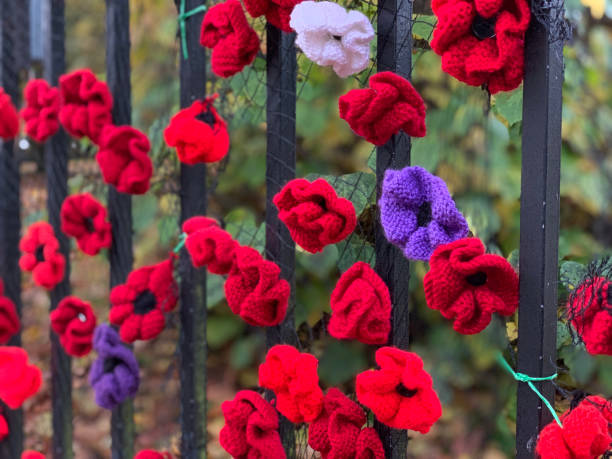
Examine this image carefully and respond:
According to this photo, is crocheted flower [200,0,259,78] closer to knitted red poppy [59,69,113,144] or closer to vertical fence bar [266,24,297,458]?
vertical fence bar [266,24,297,458]

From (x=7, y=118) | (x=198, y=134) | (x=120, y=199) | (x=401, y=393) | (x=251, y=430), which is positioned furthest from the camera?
(x=7, y=118)

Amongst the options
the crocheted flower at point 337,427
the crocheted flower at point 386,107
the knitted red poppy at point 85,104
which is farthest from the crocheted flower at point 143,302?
the crocheted flower at point 386,107

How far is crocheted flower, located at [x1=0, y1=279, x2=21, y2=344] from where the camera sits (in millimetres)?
1170

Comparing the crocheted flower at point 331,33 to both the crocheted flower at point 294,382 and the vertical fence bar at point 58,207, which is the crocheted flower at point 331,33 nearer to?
the crocheted flower at point 294,382

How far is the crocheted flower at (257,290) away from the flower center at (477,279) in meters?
0.24

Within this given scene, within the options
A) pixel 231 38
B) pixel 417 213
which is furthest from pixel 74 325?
pixel 417 213

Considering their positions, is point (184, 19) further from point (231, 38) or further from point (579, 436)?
point (579, 436)

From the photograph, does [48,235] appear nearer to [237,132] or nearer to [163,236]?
[163,236]

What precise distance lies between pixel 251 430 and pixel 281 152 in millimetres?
351

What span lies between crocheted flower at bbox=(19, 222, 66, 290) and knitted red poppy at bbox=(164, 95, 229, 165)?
39cm

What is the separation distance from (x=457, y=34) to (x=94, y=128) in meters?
0.65

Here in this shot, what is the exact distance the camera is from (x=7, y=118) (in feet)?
3.89

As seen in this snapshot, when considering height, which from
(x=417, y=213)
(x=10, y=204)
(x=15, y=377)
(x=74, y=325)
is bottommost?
(x=15, y=377)

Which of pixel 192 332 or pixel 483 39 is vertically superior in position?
pixel 483 39
